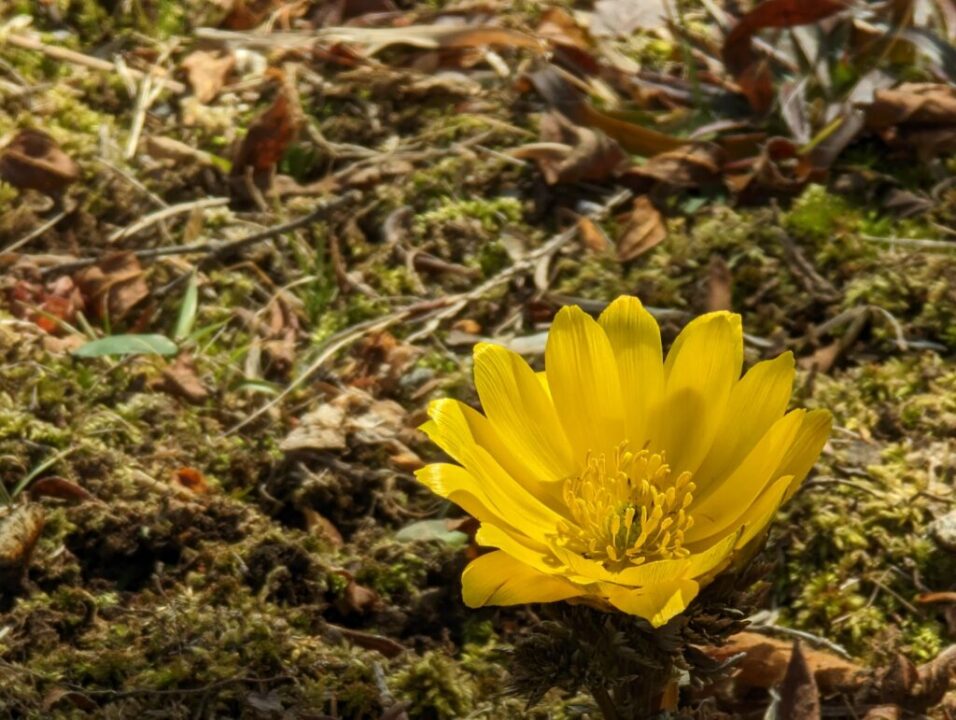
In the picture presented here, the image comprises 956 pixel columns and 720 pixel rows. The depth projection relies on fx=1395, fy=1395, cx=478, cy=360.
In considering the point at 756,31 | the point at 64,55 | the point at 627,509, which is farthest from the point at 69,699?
the point at 756,31

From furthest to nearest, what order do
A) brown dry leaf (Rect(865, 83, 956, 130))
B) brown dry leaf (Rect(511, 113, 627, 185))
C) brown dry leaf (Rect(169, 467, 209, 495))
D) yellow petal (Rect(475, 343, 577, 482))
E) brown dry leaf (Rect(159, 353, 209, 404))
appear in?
brown dry leaf (Rect(511, 113, 627, 185)), brown dry leaf (Rect(865, 83, 956, 130)), brown dry leaf (Rect(159, 353, 209, 404)), brown dry leaf (Rect(169, 467, 209, 495)), yellow petal (Rect(475, 343, 577, 482))

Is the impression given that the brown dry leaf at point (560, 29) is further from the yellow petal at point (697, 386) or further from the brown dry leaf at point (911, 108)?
the yellow petal at point (697, 386)

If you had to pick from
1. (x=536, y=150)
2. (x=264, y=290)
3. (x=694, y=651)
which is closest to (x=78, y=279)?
(x=264, y=290)

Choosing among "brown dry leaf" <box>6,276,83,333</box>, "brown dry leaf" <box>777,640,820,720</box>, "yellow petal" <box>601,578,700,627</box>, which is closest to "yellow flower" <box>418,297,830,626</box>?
"yellow petal" <box>601,578,700,627</box>

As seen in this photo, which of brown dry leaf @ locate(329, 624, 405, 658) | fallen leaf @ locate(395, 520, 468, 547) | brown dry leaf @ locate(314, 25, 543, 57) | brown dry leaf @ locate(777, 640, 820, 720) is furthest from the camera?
brown dry leaf @ locate(314, 25, 543, 57)

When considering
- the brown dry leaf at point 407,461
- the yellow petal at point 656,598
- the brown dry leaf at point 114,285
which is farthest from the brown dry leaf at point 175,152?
the yellow petal at point 656,598

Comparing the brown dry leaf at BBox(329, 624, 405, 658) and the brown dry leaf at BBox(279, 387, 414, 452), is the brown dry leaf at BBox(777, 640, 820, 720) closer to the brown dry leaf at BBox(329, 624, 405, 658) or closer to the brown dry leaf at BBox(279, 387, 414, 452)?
the brown dry leaf at BBox(329, 624, 405, 658)
